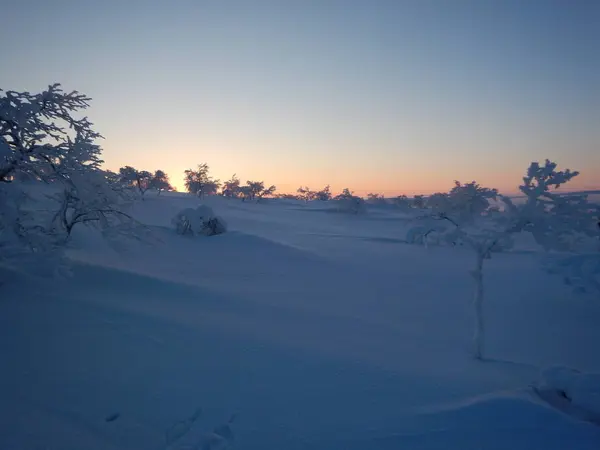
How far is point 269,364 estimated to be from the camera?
657 centimetres

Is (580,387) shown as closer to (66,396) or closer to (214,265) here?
(66,396)

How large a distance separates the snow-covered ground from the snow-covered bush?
44.5m

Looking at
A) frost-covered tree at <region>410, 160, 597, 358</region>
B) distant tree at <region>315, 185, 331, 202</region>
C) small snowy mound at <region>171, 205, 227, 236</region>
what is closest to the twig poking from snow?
frost-covered tree at <region>410, 160, 597, 358</region>

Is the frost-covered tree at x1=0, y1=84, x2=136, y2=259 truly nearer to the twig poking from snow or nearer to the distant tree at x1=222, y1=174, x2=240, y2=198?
the twig poking from snow

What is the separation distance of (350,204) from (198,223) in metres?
39.4

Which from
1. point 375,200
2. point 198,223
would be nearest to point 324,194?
point 375,200

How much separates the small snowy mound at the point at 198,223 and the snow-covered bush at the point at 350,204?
3813 centimetres

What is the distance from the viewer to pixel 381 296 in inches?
531

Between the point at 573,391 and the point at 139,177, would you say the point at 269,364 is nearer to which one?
the point at 573,391

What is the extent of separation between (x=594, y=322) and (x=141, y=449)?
43.4 ft

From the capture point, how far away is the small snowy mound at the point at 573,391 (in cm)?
521

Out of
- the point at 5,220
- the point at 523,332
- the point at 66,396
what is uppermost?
the point at 5,220

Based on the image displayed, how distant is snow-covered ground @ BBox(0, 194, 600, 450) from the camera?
4723 mm

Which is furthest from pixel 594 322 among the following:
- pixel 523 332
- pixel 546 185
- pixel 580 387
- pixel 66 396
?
pixel 66 396
